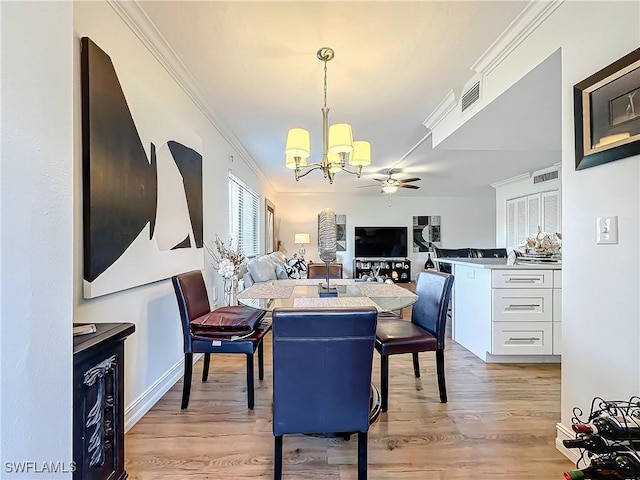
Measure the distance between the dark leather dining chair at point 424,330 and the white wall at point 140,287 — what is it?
1.53 metres

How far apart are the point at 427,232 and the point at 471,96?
6.89 m

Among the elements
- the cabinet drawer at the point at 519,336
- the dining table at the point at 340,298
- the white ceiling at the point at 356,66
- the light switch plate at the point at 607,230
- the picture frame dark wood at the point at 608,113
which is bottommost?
the cabinet drawer at the point at 519,336

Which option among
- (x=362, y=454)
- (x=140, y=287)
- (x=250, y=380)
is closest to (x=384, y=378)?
(x=362, y=454)

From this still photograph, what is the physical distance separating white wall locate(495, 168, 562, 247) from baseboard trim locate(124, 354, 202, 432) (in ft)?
21.1

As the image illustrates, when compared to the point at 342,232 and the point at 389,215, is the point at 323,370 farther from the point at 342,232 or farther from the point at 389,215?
the point at 389,215

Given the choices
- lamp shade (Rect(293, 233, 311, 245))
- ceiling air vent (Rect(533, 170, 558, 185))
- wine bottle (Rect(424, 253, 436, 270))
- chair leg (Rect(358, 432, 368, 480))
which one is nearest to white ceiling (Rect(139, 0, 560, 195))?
chair leg (Rect(358, 432, 368, 480))

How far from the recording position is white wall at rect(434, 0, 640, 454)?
1348 mm

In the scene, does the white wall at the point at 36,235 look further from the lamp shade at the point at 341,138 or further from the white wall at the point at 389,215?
the white wall at the point at 389,215

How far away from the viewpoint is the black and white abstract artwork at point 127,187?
1.58 metres

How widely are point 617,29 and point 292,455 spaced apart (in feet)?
8.25

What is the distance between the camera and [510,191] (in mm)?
7191

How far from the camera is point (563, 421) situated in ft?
5.69

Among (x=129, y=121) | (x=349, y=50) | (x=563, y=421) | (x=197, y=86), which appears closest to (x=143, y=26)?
(x=129, y=121)

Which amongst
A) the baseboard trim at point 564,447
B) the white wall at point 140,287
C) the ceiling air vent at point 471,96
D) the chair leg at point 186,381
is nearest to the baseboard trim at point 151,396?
the white wall at point 140,287
